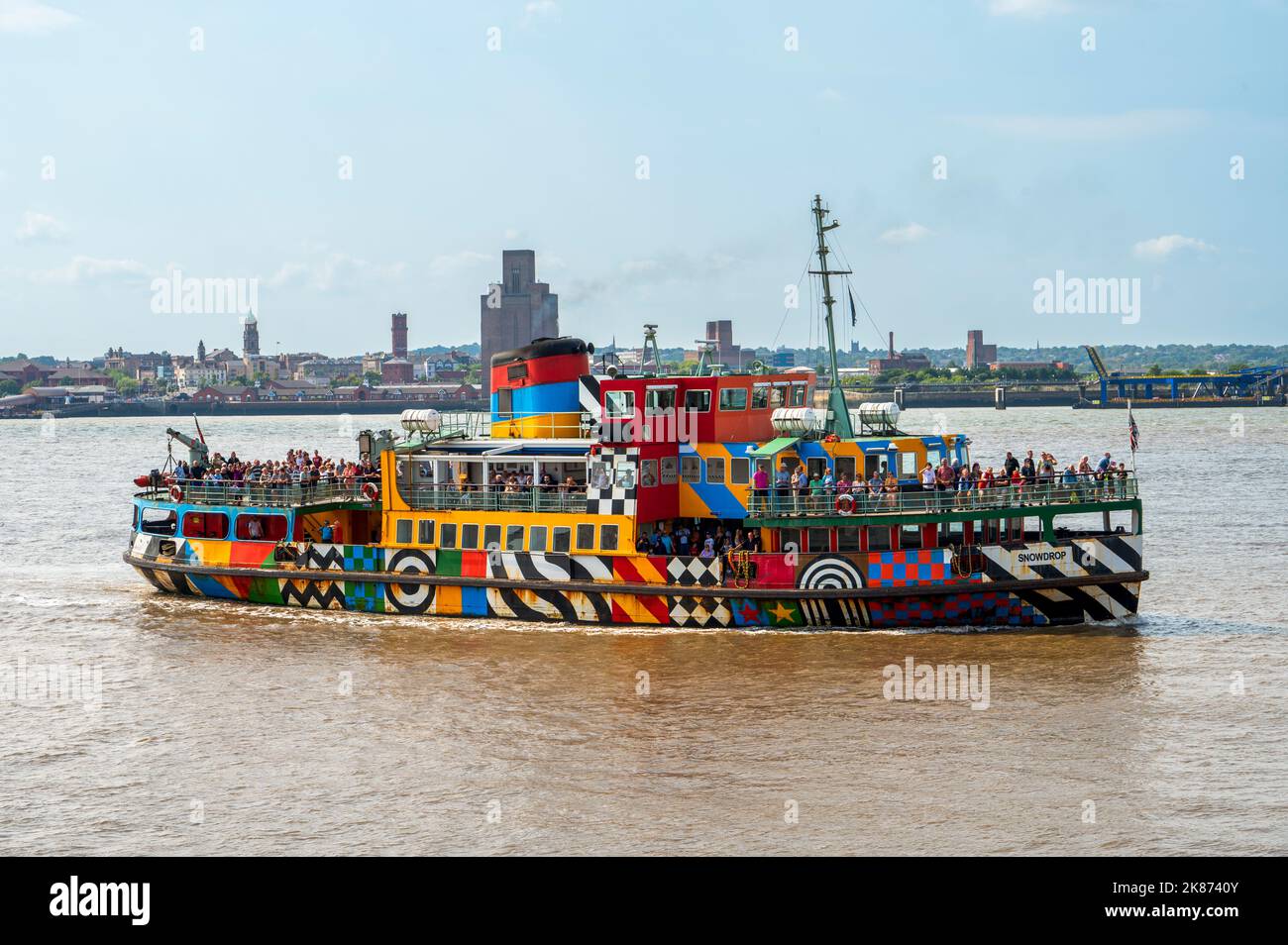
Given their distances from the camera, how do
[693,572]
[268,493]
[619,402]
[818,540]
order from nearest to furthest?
1. [818,540]
2. [693,572]
3. [619,402]
4. [268,493]

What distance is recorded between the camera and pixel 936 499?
101 ft

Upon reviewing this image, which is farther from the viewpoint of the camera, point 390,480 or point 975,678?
point 390,480

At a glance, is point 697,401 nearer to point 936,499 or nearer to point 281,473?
point 936,499

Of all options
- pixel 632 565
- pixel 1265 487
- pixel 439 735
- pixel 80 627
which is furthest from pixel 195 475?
pixel 1265 487

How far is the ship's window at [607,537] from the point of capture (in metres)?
32.7

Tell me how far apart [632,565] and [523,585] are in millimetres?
2785

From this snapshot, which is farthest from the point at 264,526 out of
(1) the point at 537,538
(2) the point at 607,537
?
(2) the point at 607,537

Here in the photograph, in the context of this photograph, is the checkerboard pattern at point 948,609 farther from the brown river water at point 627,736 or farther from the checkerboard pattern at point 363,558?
the checkerboard pattern at point 363,558

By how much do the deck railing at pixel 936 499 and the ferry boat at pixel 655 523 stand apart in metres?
0.04

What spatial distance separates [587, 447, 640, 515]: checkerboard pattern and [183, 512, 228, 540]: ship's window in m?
11.4

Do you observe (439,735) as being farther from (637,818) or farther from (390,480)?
(390,480)

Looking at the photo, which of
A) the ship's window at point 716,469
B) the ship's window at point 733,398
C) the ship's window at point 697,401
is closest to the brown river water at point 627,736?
the ship's window at point 716,469

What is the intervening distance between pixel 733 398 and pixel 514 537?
241 inches

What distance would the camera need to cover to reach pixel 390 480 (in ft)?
116
